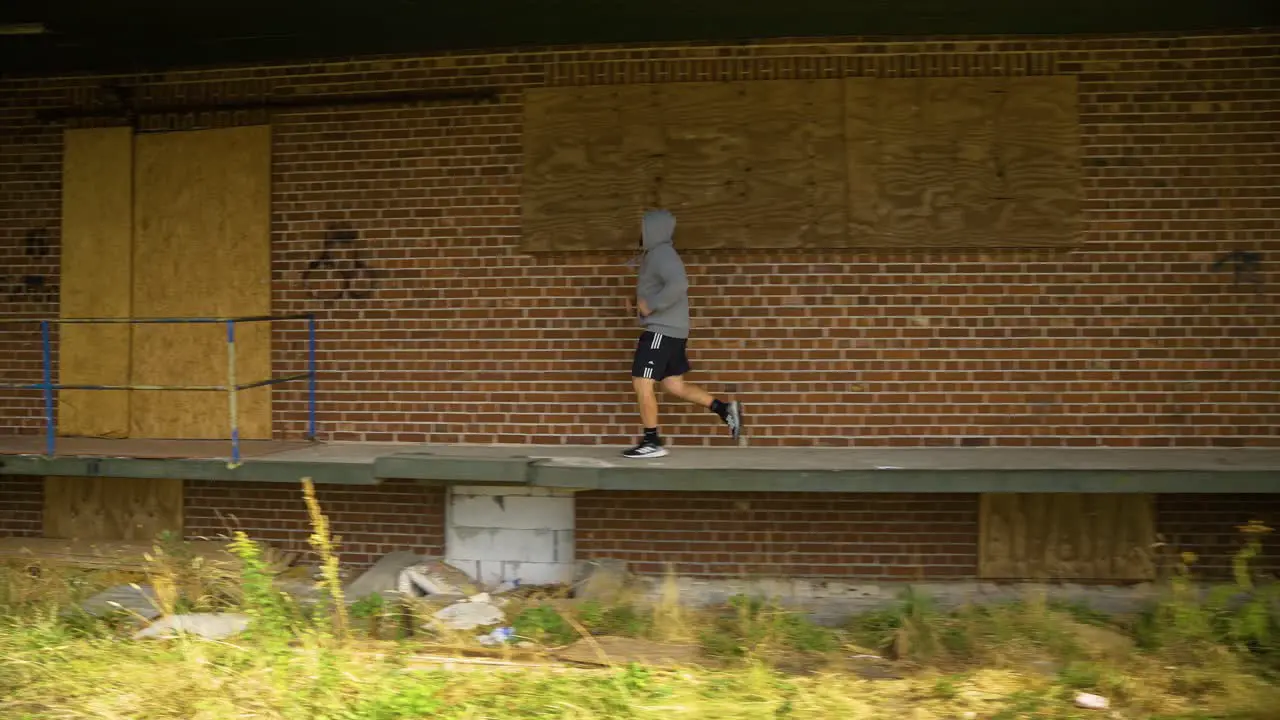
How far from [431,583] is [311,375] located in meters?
1.92

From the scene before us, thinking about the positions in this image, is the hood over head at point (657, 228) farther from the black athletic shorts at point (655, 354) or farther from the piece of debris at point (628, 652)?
the piece of debris at point (628, 652)

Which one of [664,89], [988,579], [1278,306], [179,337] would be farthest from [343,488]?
[1278,306]

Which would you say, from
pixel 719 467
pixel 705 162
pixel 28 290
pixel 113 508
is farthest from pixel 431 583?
pixel 28 290

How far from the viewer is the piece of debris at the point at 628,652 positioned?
16.8ft

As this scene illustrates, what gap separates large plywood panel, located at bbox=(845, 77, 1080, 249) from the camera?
6691mm

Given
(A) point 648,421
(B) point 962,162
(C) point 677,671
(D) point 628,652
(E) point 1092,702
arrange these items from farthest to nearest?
(B) point 962,162 → (A) point 648,421 → (D) point 628,652 → (C) point 677,671 → (E) point 1092,702

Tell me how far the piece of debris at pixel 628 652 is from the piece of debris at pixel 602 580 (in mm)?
687

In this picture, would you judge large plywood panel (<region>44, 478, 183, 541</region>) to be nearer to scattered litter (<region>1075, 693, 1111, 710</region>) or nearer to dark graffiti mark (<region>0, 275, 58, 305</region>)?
dark graffiti mark (<region>0, 275, 58, 305</region>)

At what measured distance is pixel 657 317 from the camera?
6.21 meters

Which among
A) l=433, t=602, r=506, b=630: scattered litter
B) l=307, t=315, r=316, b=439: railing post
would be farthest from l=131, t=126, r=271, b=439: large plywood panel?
l=433, t=602, r=506, b=630: scattered litter

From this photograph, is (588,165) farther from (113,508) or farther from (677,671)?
(113,508)

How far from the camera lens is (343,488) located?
23.6 ft

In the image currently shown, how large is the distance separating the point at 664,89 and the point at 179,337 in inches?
168

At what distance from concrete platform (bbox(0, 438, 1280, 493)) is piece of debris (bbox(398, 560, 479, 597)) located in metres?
0.75
